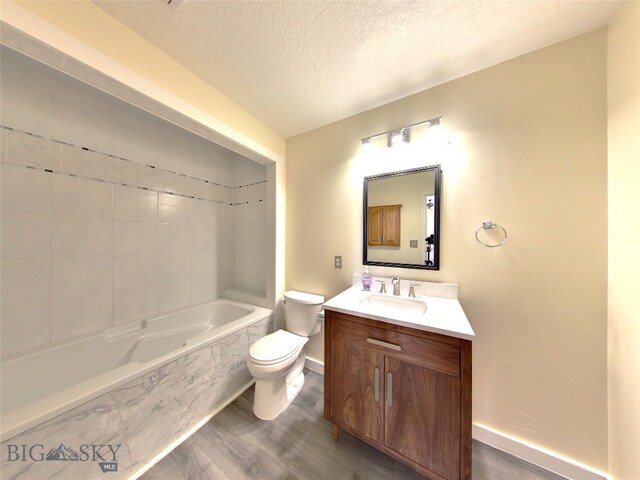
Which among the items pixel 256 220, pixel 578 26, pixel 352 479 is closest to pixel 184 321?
pixel 256 220

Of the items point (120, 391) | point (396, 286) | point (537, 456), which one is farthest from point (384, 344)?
point (120, 391)

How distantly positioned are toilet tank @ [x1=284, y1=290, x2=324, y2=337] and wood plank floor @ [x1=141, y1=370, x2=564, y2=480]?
60 centimetres

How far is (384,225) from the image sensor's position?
5.22 feet

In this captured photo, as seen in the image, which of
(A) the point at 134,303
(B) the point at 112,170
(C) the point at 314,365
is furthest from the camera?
(C) the point at 314,365

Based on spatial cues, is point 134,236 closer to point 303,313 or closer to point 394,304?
point 303,313

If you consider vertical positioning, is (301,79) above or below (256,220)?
above

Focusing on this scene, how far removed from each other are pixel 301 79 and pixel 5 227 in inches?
82.2

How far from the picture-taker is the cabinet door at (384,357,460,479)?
3.01 ft

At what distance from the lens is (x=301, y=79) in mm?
1379

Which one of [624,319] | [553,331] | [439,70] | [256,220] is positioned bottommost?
[553,331]

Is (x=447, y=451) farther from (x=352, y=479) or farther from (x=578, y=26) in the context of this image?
(x=578, y=26)

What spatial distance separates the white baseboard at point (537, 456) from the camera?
41.3 inches

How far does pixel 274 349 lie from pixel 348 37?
1.99 metres

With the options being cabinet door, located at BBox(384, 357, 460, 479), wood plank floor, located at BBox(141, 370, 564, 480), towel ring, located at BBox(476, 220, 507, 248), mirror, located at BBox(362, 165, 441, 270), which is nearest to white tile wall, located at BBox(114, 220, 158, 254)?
wood plank floor, located at BBox(141, 370, 564, 480)
